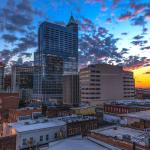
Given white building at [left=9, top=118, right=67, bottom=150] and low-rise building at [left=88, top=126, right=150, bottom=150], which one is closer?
low-rise building at [left=88, top=126, right=150, bottom=150]

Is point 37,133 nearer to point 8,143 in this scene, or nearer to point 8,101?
point 8,143

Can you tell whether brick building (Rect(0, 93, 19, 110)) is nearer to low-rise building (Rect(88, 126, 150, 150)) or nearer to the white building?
the white building

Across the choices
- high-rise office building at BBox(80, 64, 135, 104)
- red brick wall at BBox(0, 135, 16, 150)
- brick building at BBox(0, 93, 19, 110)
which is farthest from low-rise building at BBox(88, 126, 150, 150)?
high-rise office building at BBox(80, 64, 135, 104)

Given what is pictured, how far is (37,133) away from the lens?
1678 inches

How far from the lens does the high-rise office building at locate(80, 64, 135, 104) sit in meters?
162

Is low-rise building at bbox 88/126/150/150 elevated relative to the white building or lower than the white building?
elevated

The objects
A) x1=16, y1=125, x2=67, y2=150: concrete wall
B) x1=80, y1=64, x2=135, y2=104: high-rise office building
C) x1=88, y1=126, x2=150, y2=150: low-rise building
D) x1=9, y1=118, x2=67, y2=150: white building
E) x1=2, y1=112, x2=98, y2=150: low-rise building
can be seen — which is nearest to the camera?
Result: x1=88, y1=126, x2=150, y2=150: low-rise building

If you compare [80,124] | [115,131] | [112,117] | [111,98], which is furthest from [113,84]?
[115,131]

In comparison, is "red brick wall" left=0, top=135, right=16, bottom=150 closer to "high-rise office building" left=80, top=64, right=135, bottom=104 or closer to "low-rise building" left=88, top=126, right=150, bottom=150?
"low-rise building" left=88, top=126, right=150, bottom=150

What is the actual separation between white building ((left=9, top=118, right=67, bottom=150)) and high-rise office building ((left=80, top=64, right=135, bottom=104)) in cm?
11419

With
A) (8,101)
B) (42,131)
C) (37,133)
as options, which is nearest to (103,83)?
(8,101)

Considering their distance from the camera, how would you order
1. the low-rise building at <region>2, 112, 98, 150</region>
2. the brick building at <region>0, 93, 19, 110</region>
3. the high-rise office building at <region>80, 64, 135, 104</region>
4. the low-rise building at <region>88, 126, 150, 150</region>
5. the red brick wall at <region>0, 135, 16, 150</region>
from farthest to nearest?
the high-rise office building at <region>80, 64, 135, 104</region> → the brick building at <region>0, 93, 19, 110</region> → the low-rise building at <region>2, 112, 98, 150</region> → the red brick wall at <region>0, 135, 16, 150</region> → the low-rise building at <region>88, 126, 150, 150</region>

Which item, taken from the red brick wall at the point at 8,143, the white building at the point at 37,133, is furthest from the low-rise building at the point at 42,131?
the red brick wall at the point at 8,143

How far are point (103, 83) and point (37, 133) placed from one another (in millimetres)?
130303
